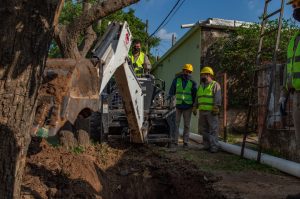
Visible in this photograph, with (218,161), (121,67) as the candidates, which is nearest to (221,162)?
(218,161)

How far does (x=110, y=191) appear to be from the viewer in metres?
6.62

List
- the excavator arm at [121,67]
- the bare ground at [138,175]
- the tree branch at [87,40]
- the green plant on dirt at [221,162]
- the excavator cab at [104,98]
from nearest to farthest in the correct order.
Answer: the excavator cab at [104,98] → the excavator arm at [121,67] → the bare ground at [138,175] → the green plant on dirt at [221,162] → the tree branch at [87,40]

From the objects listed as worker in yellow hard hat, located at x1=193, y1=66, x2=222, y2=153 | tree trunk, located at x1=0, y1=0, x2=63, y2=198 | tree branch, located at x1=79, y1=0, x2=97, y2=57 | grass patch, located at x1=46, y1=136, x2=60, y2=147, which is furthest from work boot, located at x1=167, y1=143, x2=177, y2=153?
tree trunk, located at x1=0, y1=0, x2=63, y2=198

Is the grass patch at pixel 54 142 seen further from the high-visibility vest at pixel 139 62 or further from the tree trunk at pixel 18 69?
the tree trunk at pixel 18 69

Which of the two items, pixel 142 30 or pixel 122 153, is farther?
pixel 142 30

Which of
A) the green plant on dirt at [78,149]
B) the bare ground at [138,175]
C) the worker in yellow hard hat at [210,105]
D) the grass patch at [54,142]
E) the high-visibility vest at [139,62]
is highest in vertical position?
the high-visibility vest at [139,62]

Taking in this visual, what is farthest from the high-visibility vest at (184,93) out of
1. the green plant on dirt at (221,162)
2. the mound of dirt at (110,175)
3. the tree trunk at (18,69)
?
the tree trunk at (18,69)

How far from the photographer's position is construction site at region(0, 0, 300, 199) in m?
3.43

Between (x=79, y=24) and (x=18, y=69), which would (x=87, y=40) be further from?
(x=18, y=69)

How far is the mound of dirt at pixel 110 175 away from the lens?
5445 millimetres

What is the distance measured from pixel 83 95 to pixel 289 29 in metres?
11.0

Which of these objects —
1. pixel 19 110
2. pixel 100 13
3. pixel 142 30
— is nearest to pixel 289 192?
pixel 100 13

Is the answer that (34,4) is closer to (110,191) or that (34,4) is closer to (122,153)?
(110,191)

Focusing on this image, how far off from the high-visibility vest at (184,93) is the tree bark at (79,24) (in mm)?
3425
